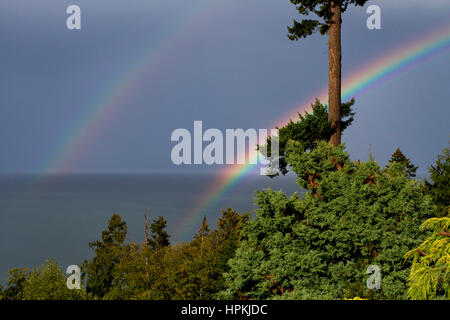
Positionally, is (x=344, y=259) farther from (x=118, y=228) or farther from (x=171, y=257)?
(x=118, y=228)

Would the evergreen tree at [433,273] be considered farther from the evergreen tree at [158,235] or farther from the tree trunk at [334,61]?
the evergreen tree at [158,235]

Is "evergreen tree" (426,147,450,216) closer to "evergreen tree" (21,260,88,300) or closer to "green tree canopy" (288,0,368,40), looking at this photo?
"green tree canopy" (288,0,368,40)

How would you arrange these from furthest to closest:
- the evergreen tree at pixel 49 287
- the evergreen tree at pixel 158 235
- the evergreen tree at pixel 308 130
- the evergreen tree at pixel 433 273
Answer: the evergreen tree at pixel 158 235, the evergreen tree at pixel 49 287, the evergreen tree at pixel 308 130, the evergreen tree at pixel 433 273

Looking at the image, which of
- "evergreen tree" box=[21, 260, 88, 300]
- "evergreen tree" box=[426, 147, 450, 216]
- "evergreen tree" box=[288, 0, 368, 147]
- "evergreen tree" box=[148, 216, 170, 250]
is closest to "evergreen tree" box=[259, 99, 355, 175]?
"evergreen tree" box=[288, 0, 368, 147]

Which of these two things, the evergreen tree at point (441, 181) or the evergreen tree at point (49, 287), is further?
the evergreen tree at point (49, 287)

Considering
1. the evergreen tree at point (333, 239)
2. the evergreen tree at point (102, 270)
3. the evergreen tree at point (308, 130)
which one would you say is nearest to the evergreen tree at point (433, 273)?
the evergreen tree at point (333, 239)

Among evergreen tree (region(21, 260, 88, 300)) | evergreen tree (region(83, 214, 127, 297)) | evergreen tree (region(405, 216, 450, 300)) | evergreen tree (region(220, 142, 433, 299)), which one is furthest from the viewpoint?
evergreen tree (region(83, 214, 127, 297))

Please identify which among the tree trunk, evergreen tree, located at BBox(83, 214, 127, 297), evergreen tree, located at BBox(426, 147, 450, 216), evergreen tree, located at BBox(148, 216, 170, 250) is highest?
the tree trunk

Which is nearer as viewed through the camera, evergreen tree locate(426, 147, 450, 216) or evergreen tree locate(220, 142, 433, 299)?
evergreen tree locate(220, 142, 433, 299)

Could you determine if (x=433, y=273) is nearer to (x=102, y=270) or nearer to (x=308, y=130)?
(x=308, y=130)

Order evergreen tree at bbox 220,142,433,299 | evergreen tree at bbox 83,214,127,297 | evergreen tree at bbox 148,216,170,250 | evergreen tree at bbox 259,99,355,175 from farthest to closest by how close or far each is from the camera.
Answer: evergreen tree at bbox 148,216,170,250 < evergreen tree at bbox 83,214,127,297 < evergreen tree at bbox 259,99,355,175 < evergreen tree at bbox 220,142,433,299

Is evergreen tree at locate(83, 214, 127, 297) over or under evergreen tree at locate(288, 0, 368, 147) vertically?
under

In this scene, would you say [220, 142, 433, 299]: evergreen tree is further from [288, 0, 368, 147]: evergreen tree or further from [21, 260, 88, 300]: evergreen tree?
[21, 260, 88, 300]: evergreen tree

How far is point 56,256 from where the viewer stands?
5300 inches
